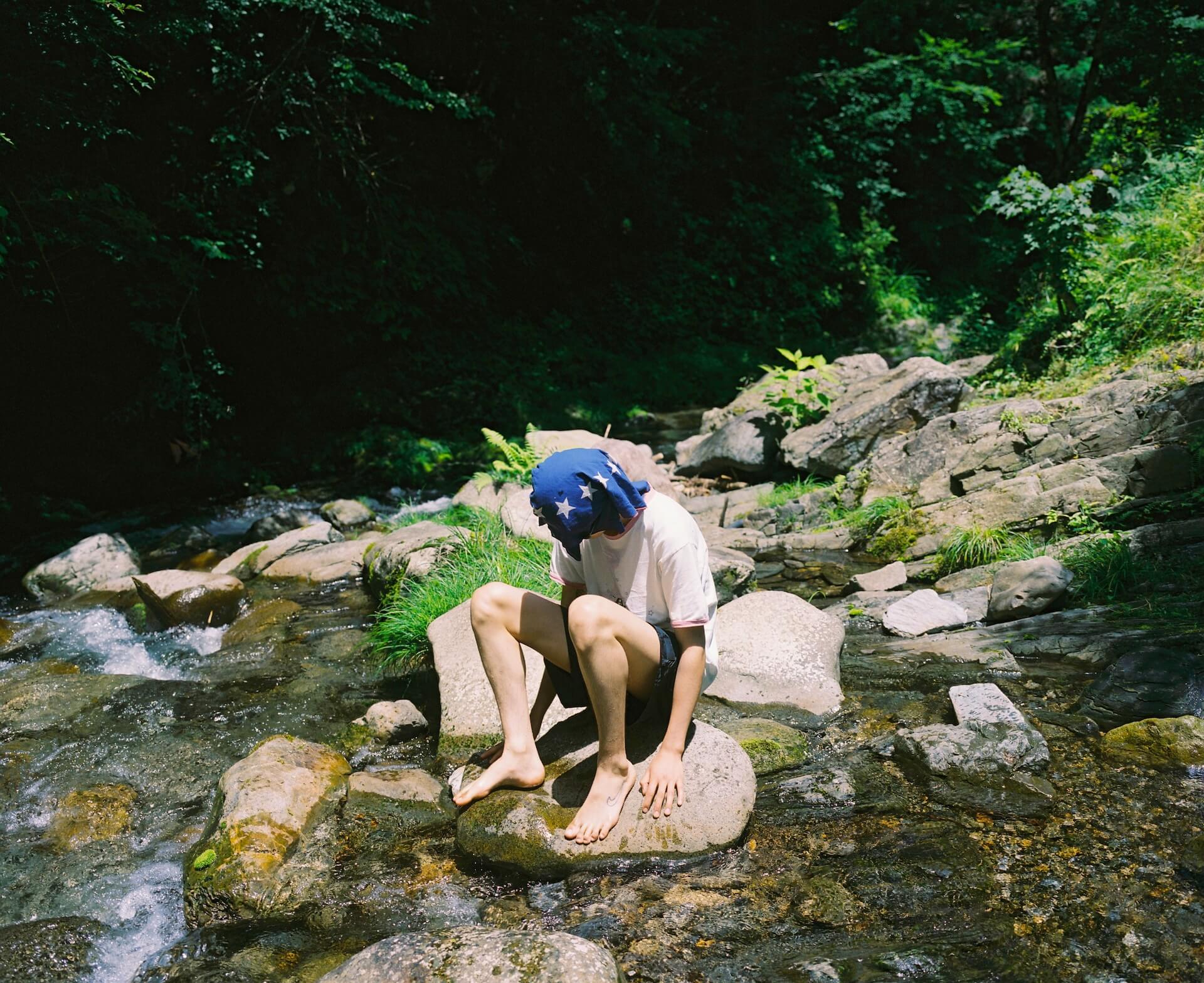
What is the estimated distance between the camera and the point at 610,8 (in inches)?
612

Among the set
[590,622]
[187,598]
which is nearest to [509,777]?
[590,622]

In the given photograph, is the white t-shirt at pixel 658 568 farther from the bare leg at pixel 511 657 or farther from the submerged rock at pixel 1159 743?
the submerged rock at pixel 1159 743

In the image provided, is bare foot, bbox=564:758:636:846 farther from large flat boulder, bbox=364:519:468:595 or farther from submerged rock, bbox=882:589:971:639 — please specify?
large flat boulder, bbox=364:519:468:595

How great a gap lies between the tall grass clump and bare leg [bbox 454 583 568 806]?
5.73 ft

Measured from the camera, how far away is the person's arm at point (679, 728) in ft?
9.85

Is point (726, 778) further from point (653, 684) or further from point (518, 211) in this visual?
point (518, 211)

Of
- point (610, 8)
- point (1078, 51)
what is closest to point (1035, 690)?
point (610, 8)

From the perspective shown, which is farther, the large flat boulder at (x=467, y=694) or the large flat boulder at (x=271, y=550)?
the large flat boulder at (x=271, y=550)

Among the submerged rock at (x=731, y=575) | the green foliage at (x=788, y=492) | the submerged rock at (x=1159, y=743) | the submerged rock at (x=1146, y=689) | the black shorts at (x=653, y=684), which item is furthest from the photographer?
the green foliage at (x=788, y=492)

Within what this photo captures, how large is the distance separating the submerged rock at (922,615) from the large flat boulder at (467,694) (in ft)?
7.58

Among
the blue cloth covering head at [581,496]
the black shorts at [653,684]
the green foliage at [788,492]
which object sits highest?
the blue cloth covering head at [581,496]

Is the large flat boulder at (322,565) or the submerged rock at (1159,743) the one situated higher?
the submerged rock at (1159,743)

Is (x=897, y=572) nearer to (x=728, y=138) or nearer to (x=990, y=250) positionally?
(x=990, y=250)

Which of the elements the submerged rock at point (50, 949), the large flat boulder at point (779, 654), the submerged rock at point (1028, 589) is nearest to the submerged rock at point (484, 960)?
the submerged rock at point (50, 949)
